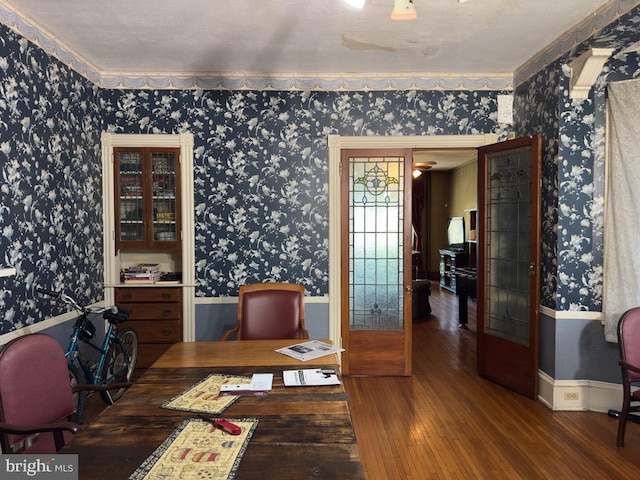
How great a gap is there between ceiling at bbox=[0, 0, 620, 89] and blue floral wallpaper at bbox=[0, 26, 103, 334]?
25 cm

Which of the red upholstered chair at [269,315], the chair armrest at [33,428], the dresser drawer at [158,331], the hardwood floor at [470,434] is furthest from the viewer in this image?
the dresser drawer at [158,331]

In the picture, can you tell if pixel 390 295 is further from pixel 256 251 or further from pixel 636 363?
pixel 636 363

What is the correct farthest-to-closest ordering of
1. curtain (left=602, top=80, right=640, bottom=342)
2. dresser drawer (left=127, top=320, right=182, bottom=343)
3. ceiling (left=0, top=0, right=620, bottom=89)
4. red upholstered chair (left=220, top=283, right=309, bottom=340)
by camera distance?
dresser drawer (left=127, top=320, right=182, bottom=343) → curtain (left=602, top=80, right=640, bottom=342) → red upholstered chair (left=220, top=283, right=309, bottom=340) → ceiling (left=0, top=0, right=620, bottom=89)

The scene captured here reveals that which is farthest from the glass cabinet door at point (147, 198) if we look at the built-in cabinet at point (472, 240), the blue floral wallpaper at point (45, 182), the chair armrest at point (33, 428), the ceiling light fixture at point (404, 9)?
the built-in cabinet at point (472, 240)

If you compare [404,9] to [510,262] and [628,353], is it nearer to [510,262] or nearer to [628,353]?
[628,353]

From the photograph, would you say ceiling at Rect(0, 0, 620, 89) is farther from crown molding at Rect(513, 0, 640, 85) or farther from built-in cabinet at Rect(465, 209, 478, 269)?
built-in cabinet at Rect(465, 209, 478, 269)

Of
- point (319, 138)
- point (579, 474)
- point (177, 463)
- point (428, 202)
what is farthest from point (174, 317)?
point (428, 202)

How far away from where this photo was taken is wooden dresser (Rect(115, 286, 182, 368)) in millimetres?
4230

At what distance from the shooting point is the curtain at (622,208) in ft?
10.6

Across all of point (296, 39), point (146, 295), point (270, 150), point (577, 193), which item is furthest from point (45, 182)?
point (577, 193)

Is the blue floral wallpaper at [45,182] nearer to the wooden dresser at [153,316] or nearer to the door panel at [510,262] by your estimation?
the wooden dresser at [153,316]

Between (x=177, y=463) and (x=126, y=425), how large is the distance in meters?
0.36

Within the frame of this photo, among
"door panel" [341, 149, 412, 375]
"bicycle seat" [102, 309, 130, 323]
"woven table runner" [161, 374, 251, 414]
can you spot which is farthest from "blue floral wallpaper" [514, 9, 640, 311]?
"bicycle seat" [102, 309, 130, 323]

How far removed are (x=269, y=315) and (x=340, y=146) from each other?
77.2 inches
